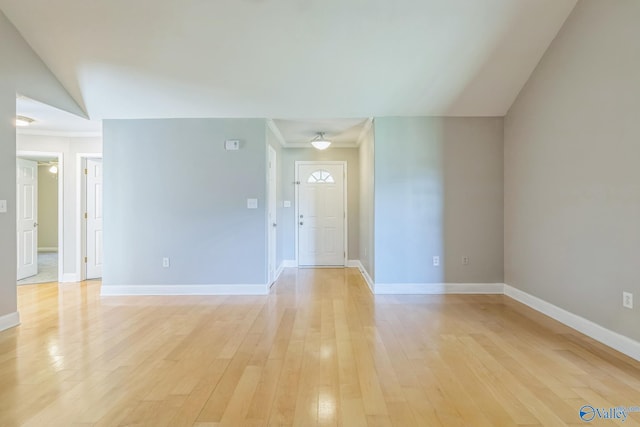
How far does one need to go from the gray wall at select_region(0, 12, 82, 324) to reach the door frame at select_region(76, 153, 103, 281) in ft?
6.94

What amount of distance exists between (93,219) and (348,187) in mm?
4396

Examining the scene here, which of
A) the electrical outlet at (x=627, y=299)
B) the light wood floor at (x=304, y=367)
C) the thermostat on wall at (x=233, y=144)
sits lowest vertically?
the light wood floor at (x=304, y=367)

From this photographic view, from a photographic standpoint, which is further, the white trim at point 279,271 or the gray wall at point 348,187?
the gray wall at point 348,187

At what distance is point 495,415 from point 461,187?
10.1 feet

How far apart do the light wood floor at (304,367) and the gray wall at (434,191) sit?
85 centimetres

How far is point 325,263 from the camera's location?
21.0 feet

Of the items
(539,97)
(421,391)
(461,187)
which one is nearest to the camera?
(421,391)

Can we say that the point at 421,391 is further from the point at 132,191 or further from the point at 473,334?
the point at 132,191

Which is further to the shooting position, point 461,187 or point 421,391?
point 461,187

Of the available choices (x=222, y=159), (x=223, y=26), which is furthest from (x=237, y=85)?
(x=222, y=159)

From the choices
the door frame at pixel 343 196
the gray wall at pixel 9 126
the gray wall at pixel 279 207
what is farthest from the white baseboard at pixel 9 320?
the door frame at pixel 343 196

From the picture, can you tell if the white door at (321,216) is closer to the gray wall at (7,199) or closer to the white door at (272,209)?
the white door at (272,209)

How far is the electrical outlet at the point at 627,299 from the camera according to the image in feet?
8.23

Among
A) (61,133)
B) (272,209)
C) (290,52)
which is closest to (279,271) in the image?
(272,209)
